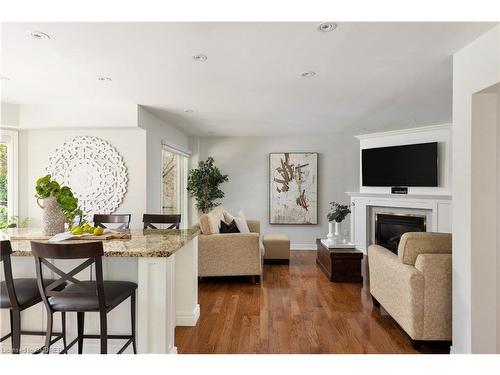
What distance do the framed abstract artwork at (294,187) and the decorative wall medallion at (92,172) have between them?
10.7 feet

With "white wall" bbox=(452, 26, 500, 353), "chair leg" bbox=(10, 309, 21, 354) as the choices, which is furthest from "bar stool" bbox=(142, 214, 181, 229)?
"white wall" bbox=(452, 26, 500, 353)

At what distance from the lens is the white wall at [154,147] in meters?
4.27

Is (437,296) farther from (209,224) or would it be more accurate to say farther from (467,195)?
(209,224)

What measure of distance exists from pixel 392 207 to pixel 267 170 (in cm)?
255

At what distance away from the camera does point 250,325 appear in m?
2.85

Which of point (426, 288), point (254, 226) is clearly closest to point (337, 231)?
point (254, 226)

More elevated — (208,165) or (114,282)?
(208,165)

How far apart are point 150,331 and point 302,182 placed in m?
4.92

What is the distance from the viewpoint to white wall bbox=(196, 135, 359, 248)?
648 cm

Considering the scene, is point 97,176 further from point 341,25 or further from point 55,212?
point 341,25

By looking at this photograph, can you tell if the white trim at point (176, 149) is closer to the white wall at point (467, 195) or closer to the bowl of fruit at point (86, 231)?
the bowl of fruit at point (86, 231)

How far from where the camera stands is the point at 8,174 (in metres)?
4.27
